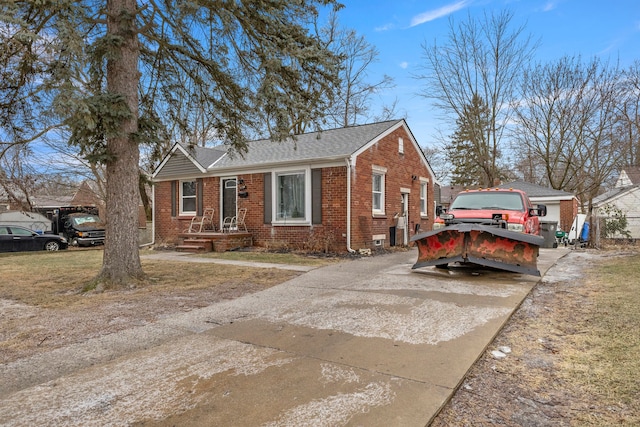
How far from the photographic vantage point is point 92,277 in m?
8.12

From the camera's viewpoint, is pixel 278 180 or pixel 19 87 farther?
pixel 278 180

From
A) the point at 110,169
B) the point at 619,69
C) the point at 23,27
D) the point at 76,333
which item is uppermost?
the point at 619,69

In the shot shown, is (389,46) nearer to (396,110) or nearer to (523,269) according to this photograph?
(523,269)

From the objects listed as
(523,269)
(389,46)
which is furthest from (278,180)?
(523,269)

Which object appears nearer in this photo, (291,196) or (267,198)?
(291,196)

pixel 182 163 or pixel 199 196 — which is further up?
pixel 182 163

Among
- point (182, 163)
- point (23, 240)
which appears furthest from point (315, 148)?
point (23, 240)

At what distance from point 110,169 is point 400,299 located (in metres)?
5.61

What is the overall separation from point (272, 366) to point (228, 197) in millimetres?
12102

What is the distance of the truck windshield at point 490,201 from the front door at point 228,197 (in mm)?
8506

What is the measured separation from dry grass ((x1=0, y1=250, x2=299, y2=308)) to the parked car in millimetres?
8279

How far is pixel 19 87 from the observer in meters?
7.79

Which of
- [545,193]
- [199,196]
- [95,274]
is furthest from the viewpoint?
[545,193]

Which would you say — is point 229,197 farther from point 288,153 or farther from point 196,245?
point 288,153
